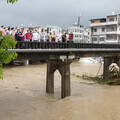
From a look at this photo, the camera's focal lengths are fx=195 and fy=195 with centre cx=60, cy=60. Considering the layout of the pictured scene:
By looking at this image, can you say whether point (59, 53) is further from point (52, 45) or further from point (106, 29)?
point (106, 29)

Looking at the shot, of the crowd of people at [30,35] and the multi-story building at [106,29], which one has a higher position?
the multi-story building at [106,29]

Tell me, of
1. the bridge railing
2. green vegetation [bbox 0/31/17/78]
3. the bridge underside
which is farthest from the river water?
green vegetation [bbox 0/31/17/78]

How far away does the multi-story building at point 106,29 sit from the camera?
4706 centimetres

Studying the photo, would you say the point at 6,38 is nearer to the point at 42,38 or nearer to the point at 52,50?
the point at 52,50

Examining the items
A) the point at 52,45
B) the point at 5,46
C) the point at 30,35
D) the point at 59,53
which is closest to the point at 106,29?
the point at 59,53

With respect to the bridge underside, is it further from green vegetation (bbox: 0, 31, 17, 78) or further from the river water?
green vegetation (bbox: 0, 31, 17, 78)

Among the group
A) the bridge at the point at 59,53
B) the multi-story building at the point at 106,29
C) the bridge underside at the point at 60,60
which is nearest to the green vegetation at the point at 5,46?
the bridge at the point at 59,53

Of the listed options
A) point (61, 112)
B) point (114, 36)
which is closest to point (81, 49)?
point (61, 112)

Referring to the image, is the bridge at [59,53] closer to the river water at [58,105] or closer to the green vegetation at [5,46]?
the river water at [58,105]

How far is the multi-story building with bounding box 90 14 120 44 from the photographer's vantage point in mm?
47062

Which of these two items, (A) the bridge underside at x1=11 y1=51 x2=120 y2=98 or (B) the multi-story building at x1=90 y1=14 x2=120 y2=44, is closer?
(A) the bridge underside at x1=11 y1=51 x2=120 y2=98

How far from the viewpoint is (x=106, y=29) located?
162 feet

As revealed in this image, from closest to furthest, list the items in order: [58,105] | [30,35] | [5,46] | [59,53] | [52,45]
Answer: [5,46], [30,35], [58,105], [52,45], [59,53]

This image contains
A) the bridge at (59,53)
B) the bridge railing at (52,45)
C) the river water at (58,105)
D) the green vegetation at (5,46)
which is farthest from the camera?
the bridge at (59,53)
